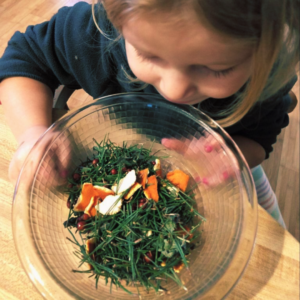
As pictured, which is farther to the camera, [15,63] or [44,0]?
[44,0]

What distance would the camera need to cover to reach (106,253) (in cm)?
37

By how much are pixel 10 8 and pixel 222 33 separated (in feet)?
4.32

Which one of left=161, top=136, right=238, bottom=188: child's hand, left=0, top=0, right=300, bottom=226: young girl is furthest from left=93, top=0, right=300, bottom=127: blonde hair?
left=161, top=136, right=238, bottom=188: child's hand

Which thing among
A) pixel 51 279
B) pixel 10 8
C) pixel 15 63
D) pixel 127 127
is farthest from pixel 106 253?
pixel 10 8

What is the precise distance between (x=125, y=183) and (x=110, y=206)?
0.04m

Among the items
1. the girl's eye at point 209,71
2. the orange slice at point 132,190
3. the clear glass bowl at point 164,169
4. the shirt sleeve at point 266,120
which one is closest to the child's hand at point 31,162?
the clear glass bowl at point 164,169

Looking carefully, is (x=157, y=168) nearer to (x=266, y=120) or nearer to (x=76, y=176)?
(x=76, y=176)

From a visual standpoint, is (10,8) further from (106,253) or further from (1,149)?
(106,253)

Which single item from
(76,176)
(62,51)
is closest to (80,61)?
(62,51)

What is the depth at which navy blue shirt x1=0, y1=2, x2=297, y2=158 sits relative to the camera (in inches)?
21.9

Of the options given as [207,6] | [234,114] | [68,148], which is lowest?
[234,114]

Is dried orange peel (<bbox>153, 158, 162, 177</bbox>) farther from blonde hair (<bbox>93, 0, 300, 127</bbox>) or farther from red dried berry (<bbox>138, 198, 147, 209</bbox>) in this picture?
blonde hair (<bbox>93, 0, 300, 127</bbox>)

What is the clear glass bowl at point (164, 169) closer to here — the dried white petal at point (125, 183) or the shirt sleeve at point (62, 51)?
the dried white petal at point (125, 183)

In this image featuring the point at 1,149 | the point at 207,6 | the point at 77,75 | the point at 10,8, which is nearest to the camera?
the point at 207,6
